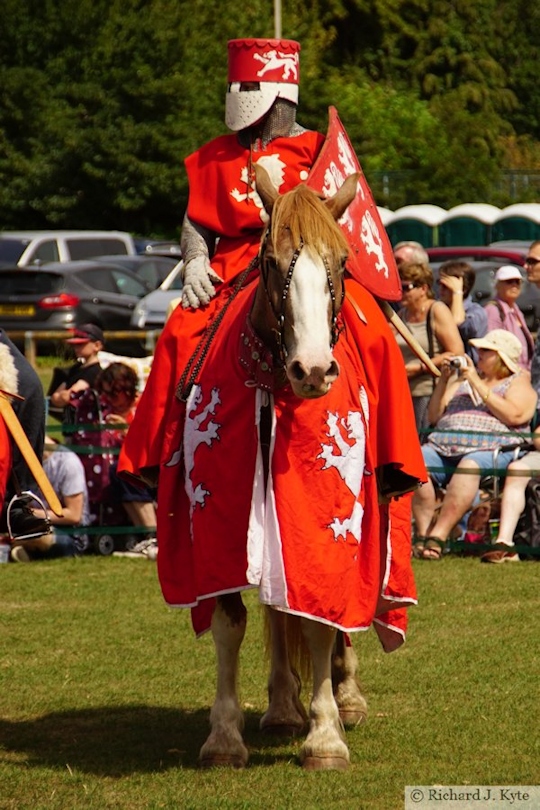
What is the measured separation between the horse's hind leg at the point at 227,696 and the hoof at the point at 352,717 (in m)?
0.76

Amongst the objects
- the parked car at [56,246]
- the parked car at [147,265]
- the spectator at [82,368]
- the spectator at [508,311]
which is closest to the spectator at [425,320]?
the spectator at [508,311]

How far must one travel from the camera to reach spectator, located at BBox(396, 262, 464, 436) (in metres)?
12.1

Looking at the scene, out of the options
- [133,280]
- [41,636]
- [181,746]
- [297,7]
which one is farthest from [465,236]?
[181,746]

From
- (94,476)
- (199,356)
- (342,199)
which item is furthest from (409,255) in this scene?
(342,199)

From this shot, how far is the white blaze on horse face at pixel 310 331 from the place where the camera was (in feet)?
19.1

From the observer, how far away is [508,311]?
14062 mm

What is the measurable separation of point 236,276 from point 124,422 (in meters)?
6.23

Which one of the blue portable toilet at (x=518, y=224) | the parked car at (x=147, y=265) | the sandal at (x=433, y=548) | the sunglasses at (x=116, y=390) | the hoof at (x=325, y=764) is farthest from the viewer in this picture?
the blue portable toilet at (x=518, y=224)

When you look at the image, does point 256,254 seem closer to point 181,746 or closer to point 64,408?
point 181,746

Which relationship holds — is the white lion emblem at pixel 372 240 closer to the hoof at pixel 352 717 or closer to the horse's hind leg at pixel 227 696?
the horse's hind leg at pixel 227 696

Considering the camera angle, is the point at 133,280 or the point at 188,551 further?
the point at 133,280

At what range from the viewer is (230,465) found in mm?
6406

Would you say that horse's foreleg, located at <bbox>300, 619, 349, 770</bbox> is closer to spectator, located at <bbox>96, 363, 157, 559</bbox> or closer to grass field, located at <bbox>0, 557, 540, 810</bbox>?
grass field, located at <bbox>0, 557, 540, 810</bbox>

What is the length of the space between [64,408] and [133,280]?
1556 centimetres
